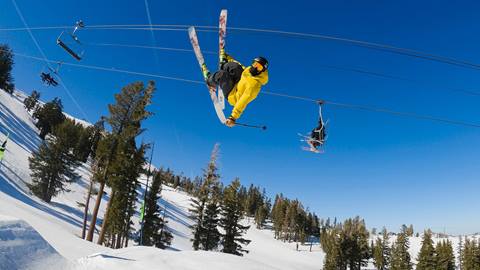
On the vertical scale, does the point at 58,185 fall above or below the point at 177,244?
above

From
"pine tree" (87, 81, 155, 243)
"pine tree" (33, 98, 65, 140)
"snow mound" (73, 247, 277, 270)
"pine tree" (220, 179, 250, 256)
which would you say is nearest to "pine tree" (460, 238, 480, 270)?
"pine tree" (220, 179, 250, 256)

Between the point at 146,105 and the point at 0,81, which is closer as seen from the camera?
the point at 146,105

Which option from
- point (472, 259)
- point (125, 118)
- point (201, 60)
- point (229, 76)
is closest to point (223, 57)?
point (229, 76)

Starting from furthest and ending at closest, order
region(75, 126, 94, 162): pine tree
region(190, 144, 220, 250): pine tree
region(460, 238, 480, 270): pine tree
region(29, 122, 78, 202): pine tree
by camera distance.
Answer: region(75, 126, 94, 162): pine tree → region(460, 238, 480, 270): pine tree → region(29, 122, 78, 202): pine tree → region(190, 144, 220, 250): pine tree

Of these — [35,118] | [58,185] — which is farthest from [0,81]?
[58,185]

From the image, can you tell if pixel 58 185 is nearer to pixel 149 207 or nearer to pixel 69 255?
pixel 149 207

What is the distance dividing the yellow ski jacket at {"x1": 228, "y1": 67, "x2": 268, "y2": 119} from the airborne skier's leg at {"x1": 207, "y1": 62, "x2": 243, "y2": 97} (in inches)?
14.1

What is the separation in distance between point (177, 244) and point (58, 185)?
23.4 m

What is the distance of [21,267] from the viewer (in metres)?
10.5

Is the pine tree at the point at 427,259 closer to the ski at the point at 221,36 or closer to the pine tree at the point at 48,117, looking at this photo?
the ski at the point at 221,36

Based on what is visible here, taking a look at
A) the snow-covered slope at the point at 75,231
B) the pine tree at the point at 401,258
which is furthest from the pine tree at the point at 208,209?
the pine tree at the point at 401,258

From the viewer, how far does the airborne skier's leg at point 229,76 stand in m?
10.8

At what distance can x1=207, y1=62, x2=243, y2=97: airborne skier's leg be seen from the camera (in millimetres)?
10820

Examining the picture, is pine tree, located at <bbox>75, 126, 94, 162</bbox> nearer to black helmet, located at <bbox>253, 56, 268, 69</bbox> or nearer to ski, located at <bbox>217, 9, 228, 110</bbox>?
ski, located at <bbox>217, 9, 228, 110</bbox>
